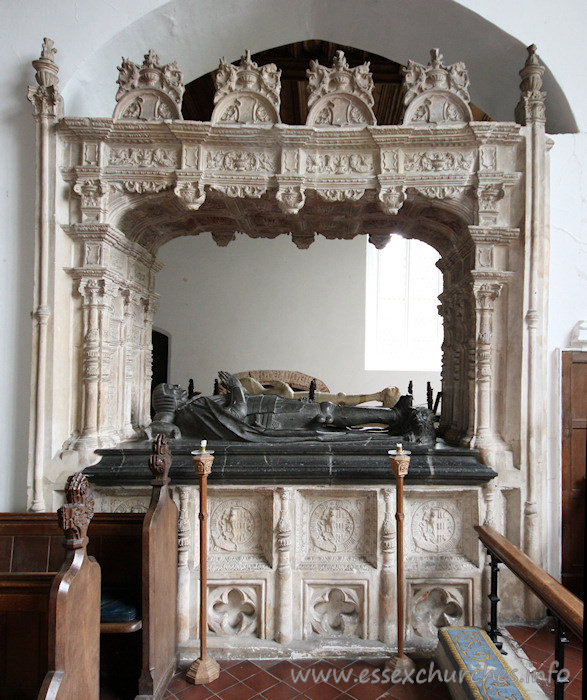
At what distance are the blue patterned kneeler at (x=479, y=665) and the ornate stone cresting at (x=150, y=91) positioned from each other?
351cm

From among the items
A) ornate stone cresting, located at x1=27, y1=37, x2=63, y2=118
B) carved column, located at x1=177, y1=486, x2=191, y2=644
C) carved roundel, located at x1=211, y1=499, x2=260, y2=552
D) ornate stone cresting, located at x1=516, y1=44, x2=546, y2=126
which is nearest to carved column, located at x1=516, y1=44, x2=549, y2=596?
ornate stone cresting, located at x1=516, y1=44, x2=546, y2=126

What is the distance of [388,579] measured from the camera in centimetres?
308

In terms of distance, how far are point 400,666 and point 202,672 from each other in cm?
108

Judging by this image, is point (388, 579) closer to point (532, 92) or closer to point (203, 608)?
point (203, 608)

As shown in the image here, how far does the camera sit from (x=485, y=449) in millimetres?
3195

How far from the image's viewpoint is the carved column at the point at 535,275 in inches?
125

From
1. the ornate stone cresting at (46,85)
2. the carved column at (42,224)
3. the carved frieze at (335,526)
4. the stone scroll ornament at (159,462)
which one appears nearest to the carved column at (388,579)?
the carved frieze at (335,526)

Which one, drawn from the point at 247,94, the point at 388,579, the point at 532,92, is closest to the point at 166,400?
the point at 388,579

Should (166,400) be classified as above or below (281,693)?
above

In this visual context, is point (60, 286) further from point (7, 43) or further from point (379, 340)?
point (379, 340)

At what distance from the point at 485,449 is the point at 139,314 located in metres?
2.72

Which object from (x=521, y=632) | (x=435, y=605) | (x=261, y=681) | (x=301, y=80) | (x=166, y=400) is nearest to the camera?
(x=261, y=681)

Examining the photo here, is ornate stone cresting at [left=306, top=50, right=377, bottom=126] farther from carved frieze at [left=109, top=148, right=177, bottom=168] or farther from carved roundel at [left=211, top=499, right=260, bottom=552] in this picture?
carved roundel at [left=211, top=499, right=260, bottom=552]

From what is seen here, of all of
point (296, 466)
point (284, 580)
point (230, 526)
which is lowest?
point (284, 580)
